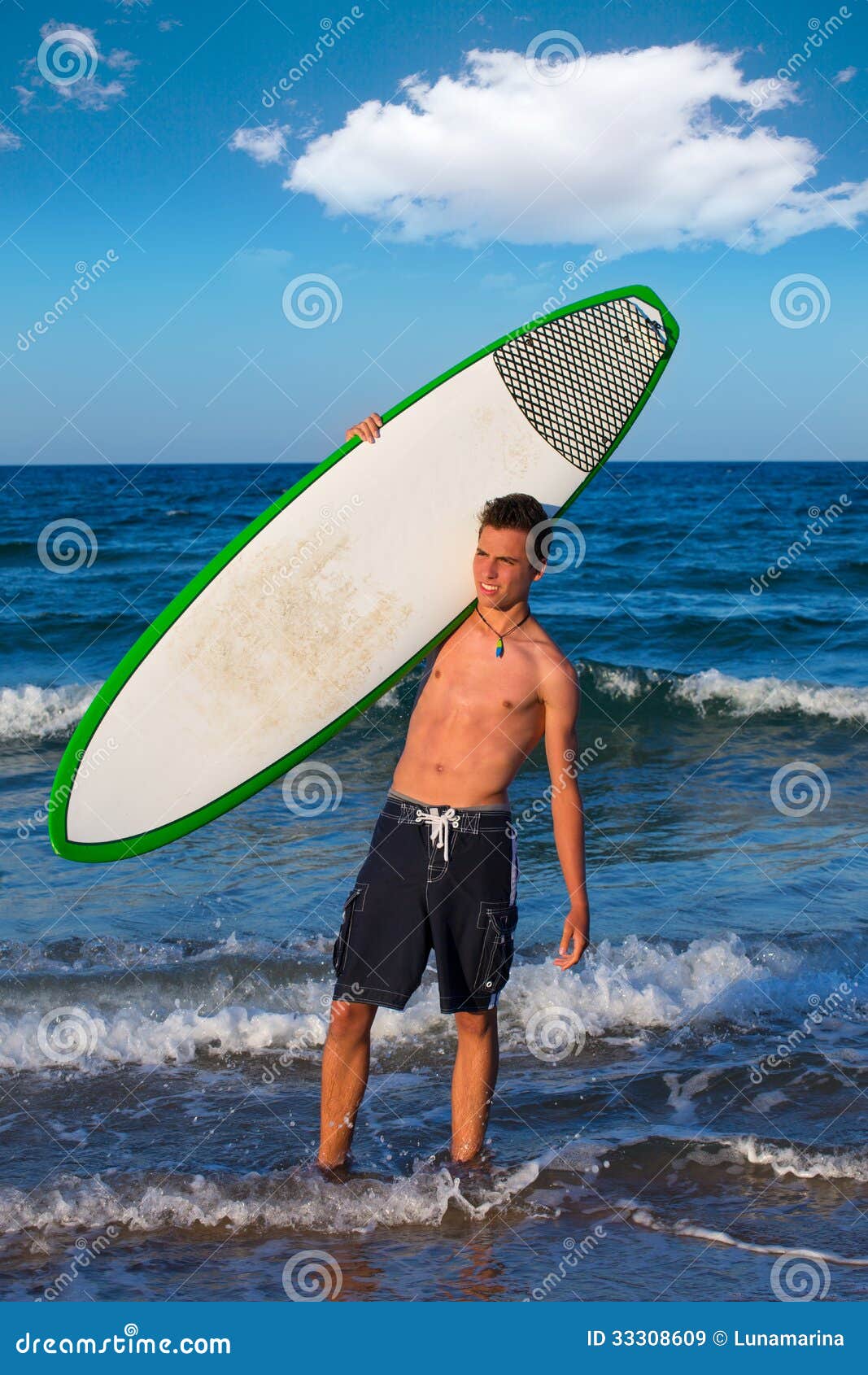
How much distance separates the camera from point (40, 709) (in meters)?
10.1

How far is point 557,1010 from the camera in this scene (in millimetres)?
4449

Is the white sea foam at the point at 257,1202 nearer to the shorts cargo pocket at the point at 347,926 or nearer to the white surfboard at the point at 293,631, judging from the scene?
the shorts cargo pocket at the point at 347,926

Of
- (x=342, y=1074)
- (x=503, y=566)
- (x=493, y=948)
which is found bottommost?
(x=342, y=1074)

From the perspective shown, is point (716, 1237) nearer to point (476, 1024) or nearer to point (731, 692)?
point (476, 1024)

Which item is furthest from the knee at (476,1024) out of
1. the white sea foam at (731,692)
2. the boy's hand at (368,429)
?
the white sea foam at (731,692)

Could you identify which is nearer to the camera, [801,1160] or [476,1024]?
[476,1024]

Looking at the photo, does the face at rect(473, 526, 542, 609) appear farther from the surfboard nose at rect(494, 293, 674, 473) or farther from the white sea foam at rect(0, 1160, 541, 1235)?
the white sea foam at rect(0, 1160, 541, 1235)

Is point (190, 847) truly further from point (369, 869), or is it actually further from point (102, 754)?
point (369, 869)

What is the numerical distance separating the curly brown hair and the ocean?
180cm

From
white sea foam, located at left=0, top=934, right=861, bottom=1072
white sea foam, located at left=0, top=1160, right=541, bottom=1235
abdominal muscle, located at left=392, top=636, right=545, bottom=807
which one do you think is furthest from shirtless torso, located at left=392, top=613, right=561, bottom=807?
white sea foam, located at left=0, top=934, right=861, bottom=1072

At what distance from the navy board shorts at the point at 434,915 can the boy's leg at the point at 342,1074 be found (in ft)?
0.23

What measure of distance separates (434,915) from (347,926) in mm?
234

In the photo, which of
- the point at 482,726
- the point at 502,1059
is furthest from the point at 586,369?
the point at 502,1059

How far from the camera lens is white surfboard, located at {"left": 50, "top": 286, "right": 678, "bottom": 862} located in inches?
142
